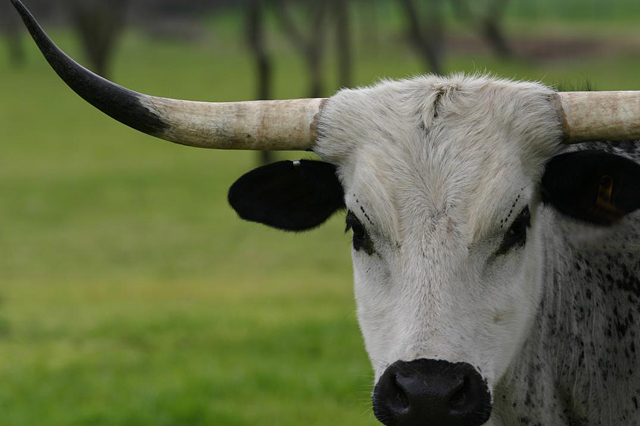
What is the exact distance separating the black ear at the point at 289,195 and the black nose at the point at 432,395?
0.95 metres

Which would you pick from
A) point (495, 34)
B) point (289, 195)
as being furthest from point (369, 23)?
point (289, 195)

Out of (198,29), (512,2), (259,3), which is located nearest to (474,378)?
(259,3)

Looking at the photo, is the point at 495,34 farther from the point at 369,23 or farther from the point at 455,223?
the point at 455,223

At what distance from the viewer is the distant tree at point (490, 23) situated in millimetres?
43750

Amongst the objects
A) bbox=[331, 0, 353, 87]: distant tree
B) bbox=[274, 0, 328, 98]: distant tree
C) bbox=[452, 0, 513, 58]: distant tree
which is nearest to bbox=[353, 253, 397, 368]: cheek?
bbox=[274, 0, 328, 98]: distant tree

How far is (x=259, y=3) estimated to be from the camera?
22219 millimetres

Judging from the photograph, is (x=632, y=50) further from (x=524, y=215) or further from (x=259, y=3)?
(x=524, y=215)

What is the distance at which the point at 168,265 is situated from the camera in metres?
14.8

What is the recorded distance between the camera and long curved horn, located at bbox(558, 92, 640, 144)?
3.63 metres

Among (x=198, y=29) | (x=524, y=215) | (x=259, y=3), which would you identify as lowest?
(x=524, y=215)

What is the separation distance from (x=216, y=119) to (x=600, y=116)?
4.42ft

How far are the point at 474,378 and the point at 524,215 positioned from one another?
26.5 inches

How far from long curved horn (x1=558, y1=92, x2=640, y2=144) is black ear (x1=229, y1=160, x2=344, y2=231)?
883mm

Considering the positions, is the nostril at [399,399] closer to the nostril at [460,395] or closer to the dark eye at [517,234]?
the nostril at [460,395]
